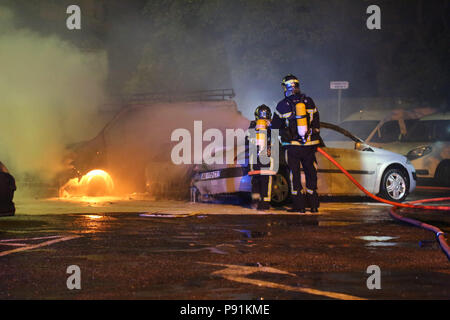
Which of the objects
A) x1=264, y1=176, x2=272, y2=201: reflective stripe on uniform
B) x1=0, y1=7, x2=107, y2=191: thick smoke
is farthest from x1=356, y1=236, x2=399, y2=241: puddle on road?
x1=0, y1=7, x2=107, y2=191: thick smoke

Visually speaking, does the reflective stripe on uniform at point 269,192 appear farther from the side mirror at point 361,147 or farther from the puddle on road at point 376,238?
the puddle on road at point 376,238

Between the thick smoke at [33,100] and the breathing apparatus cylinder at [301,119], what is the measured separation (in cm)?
1012

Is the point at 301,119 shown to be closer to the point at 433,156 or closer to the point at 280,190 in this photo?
the point at 280,190

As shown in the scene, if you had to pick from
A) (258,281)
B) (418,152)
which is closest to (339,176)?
(418,152)

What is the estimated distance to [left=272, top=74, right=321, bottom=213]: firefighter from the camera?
1145 cm

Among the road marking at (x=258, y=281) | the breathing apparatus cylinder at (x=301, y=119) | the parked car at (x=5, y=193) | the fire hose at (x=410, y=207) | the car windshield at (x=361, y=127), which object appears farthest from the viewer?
the car windshield at (x=361, y=127)

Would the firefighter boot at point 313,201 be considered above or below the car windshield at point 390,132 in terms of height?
below

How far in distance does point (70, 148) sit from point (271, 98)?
17.2m

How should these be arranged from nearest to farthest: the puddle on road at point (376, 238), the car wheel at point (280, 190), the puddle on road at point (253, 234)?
the puddle on road at point (376, 238), the puddle on road at point (253, 234), the car wheel at point (280, 190)

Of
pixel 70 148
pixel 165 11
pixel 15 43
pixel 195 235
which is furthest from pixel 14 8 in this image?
pixel 195 235

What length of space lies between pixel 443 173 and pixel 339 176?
20.7 ft

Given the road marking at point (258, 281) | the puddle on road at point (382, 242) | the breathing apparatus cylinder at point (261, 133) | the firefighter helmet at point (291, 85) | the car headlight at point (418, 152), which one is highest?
the firefighter helmet at point (291, 85)

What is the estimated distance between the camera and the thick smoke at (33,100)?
19.7 metres

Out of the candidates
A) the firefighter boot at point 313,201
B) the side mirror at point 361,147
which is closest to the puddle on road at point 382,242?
the firefighter boot at point 313,201
